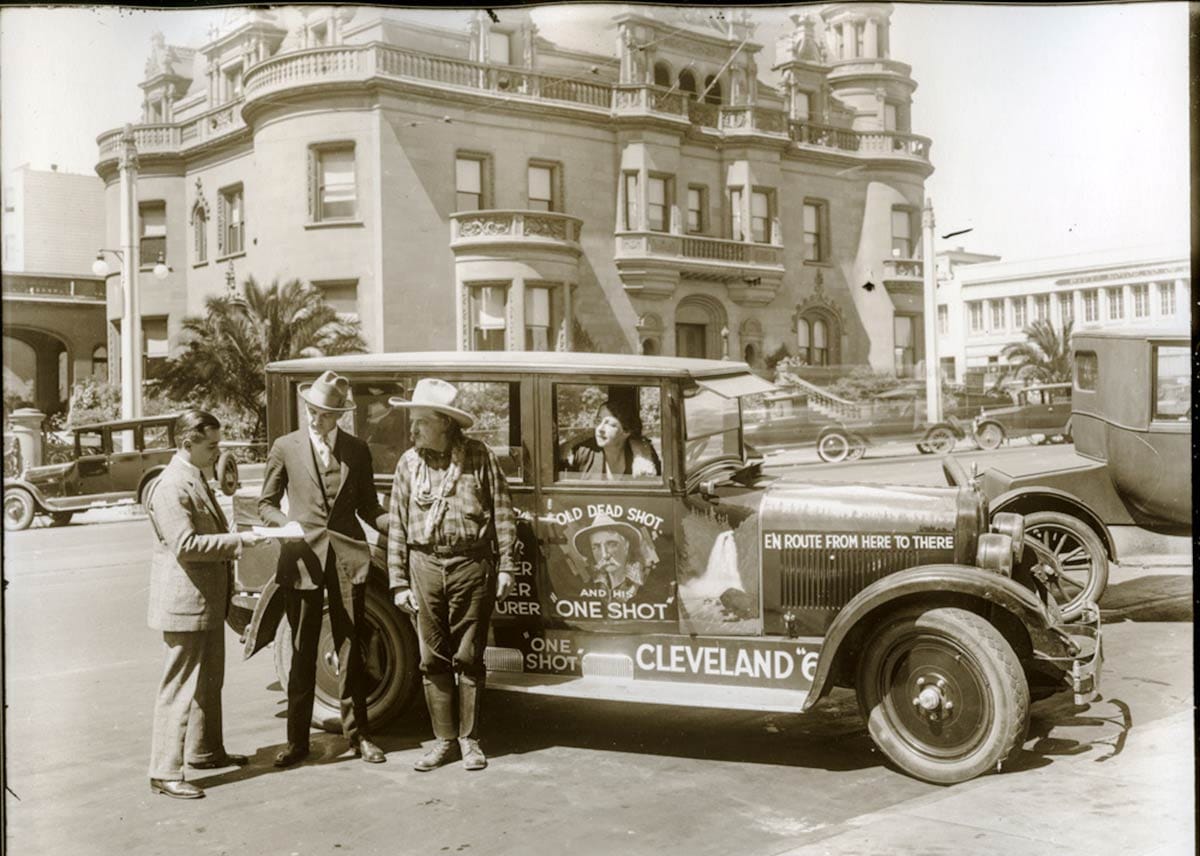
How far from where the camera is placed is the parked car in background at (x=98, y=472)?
4.30 meters

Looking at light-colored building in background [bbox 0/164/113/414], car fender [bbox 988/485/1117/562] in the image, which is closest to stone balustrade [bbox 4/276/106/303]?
light-colored building in background [bbox 0/164/113/414]

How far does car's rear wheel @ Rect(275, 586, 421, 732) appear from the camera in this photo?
4.72 metres

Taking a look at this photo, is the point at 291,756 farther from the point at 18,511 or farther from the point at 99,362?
the point at 99,362

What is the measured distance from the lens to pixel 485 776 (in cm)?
428

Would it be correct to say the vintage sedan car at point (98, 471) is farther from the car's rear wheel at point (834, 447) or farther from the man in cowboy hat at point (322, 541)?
the car's rear wheel at point (834, 447)

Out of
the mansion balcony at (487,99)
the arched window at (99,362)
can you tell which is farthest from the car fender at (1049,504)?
the arched window at (99,362)

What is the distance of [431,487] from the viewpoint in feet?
14.4

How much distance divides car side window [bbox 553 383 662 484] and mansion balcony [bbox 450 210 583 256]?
2.37 ft

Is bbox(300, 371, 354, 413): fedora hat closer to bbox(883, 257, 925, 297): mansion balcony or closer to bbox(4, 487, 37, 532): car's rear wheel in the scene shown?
bbox(4, 487, 37, 532): car's rear wheel

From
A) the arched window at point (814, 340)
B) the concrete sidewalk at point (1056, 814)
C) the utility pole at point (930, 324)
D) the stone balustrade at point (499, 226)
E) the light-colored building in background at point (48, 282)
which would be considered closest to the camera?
the concrete sidewalk at point (1056, 814)

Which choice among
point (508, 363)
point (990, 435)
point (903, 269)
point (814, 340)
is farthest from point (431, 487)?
point (990, 435)

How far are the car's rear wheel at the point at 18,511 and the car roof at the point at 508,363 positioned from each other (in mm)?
1171

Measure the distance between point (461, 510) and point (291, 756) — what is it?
4.25ft

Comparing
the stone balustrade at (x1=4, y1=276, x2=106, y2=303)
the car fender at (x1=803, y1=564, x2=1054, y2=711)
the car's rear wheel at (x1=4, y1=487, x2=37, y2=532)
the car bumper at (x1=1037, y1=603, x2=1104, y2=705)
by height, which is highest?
the stone balustrade at (x1=4, y1=276, x2=106, y2=303)
